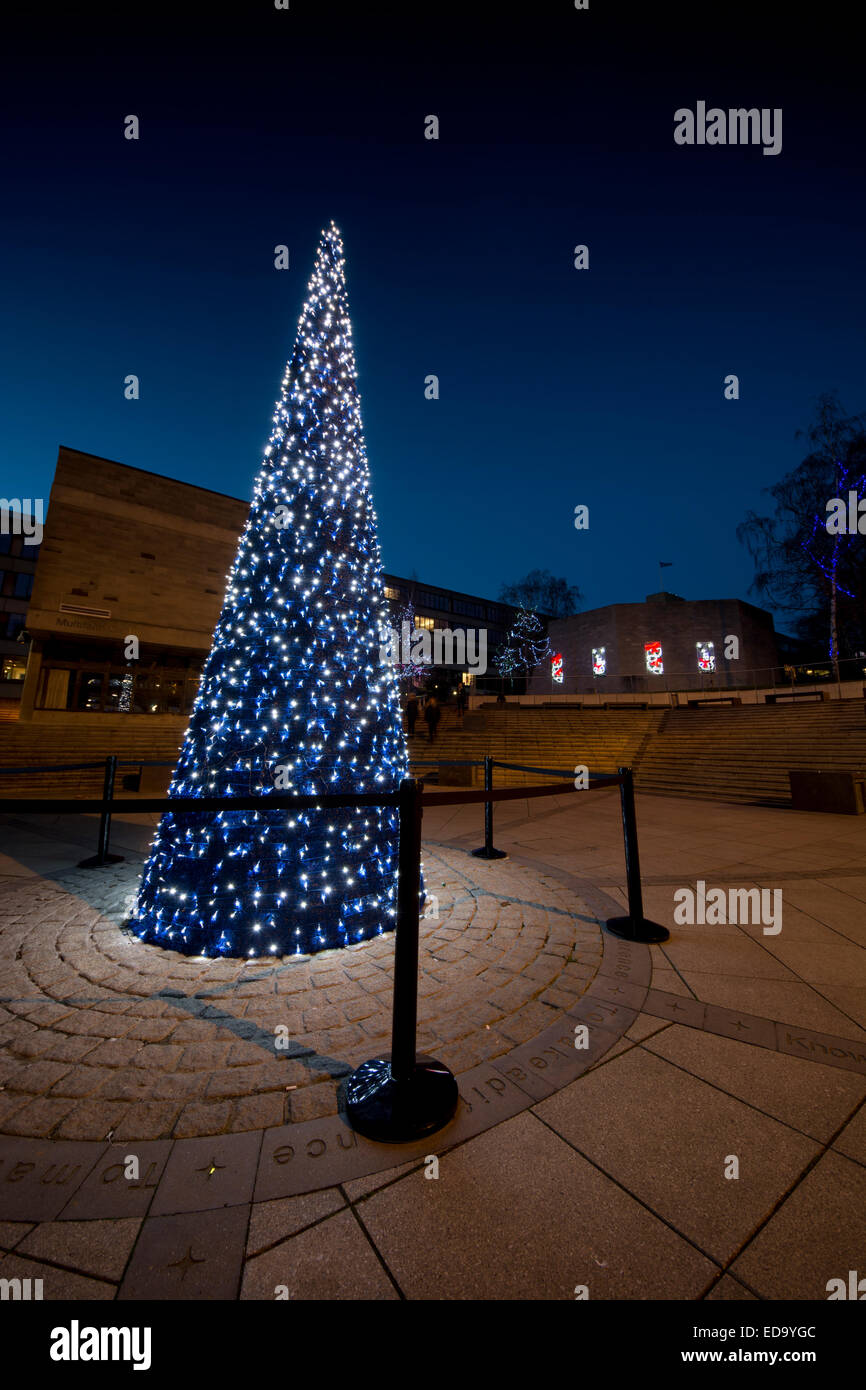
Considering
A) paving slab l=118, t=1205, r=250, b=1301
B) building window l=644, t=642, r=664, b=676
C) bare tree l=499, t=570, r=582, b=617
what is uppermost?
bare tree l=499, t=570, r=582, b=617

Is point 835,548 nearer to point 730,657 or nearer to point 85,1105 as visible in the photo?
point 730,657

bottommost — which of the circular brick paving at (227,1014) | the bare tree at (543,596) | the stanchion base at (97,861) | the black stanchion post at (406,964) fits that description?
the stanchion base at (97,861)

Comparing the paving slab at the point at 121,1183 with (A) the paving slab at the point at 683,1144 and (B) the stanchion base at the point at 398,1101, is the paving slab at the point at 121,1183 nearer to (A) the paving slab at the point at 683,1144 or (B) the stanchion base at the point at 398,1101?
(B) the stanchion base at the point at 398,1101

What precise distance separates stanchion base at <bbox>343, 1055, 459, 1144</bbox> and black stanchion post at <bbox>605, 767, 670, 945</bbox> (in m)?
2.07

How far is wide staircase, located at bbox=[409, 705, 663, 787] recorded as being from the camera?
1428cm

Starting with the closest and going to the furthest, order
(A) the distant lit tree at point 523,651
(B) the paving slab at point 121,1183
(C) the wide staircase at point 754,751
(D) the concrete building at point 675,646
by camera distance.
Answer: (B) the paving slab at point 121,1183 < (C) the wide staircase at point 754,751 < (D) the concrete building at point 675,646 < (A) the distant lit tree at point 523,651

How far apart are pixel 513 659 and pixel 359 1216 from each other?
1514 inches

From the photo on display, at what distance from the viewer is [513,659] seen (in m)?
39.0

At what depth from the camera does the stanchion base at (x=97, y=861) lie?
5.36 metres

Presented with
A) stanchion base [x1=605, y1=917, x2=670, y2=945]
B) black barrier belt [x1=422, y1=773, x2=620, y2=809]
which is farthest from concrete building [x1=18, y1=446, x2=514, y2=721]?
black barrier belt [x1=422, y1=773, x2=620, y2=809]

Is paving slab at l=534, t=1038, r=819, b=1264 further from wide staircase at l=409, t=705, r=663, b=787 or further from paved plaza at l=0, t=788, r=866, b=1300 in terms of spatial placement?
wide staircase at l=409, t=705, r=663, b=787

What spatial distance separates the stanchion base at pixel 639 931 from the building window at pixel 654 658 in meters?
29.3

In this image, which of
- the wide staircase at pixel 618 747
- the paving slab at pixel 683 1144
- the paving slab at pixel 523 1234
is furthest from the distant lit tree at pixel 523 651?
the paving slab at pixel 523 1234
